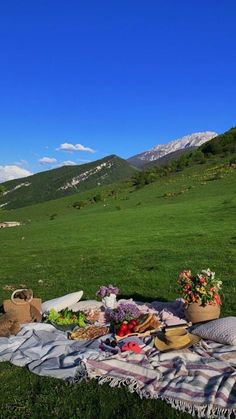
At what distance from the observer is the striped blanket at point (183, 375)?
728 centimetres

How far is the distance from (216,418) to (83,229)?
31.2 meters

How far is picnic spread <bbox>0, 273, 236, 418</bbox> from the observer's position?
7645mm

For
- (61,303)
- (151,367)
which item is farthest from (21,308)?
(151,367)

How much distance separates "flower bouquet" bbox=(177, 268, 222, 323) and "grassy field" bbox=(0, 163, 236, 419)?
158 cm

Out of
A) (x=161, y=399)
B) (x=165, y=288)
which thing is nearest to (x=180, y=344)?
(x=161, y=399)

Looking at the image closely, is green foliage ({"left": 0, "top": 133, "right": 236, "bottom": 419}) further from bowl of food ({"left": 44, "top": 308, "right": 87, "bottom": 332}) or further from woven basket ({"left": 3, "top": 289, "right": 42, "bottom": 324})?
woven basket ({"left": 3, "top": 289, "right": 42, "bottom": 324})

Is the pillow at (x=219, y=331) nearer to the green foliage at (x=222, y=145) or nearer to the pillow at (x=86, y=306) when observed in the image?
the pillow at (x=86, y=306)

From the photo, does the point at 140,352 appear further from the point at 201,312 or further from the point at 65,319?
the point at 65,319

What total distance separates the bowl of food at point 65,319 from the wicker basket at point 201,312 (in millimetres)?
2646

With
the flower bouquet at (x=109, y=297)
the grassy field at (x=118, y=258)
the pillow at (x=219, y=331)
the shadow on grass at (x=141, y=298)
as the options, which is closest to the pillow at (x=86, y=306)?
the flower bouquet at (x=109, y=297)

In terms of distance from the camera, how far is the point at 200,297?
11.3 meters

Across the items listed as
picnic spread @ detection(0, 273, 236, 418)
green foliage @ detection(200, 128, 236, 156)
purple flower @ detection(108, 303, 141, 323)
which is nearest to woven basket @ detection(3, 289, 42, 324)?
picnic spread @ detection(0, 273, 236, 418)

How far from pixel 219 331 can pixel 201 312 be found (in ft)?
4.71

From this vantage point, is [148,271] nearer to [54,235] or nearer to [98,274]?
[98,274]
